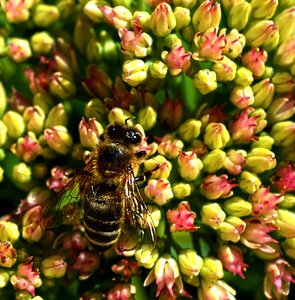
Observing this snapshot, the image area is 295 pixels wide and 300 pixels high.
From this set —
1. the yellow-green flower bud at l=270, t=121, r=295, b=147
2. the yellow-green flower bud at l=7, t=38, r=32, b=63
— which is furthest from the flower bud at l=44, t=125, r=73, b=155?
the yellow-green flower bud at l=270, t=121, r=295, b=147

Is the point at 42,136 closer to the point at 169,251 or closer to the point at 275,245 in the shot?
the point at 169,251

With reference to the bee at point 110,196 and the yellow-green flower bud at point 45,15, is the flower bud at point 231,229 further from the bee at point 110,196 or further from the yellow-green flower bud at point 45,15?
the yellow-green flower bud at point 45,15

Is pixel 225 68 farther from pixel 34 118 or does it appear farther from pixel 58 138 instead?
pixel 34 118

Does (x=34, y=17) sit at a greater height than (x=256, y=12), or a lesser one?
lesser

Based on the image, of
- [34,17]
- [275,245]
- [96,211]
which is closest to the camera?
[96,211]

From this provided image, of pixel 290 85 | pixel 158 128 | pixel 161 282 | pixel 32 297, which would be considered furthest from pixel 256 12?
pixel 32 297

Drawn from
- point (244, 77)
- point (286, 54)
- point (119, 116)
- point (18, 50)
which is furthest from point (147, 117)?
point (18, 50)

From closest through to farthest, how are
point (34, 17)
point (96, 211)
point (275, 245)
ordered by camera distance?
Answer: 1. point (96, 211)
2. point (275, 245)
3. point (34, 17)
